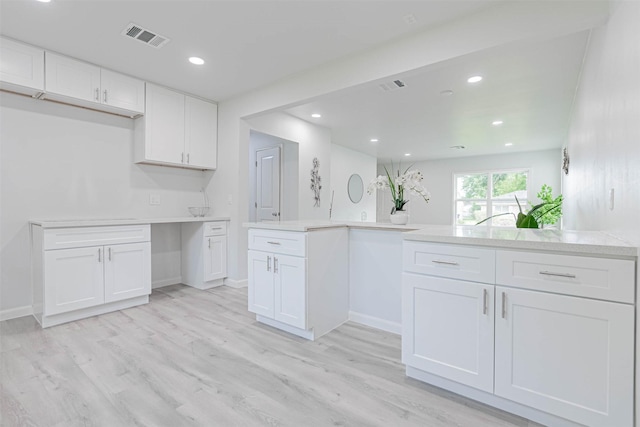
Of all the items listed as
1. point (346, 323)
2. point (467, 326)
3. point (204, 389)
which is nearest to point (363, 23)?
point (467, 326)

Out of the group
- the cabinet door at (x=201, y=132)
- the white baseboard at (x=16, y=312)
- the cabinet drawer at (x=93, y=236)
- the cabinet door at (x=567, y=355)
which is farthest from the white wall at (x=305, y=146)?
the cabinet door at (x=567, y=355)

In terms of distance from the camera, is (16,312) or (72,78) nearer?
(16,312)

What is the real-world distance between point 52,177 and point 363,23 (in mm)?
3290

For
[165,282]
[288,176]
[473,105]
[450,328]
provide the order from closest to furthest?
1. [450,328]
2. [165,282]
3. [473,105]
4. [288,176]

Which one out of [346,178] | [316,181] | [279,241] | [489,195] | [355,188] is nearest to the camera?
[279,241]

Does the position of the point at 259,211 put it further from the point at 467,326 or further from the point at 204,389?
the point at 467,326

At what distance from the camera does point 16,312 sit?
2.81 meters

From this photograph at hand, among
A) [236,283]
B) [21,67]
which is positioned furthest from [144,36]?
[236,283]

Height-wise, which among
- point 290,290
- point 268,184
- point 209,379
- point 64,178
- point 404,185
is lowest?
point 209,379

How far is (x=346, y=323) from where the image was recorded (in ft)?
8.87

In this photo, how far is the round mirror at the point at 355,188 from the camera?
23.9 feet

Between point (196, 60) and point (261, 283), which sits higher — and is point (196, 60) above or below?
above

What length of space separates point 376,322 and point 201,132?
3.21 m

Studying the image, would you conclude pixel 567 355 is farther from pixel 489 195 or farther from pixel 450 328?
pixel 489 195
